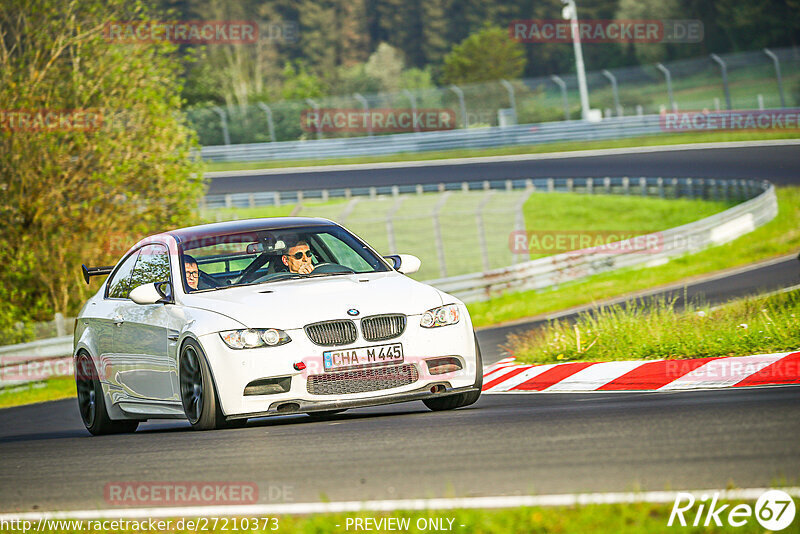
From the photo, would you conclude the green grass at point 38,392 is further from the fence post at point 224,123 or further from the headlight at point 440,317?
the fence post at point 224,123

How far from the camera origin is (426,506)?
4.85 m

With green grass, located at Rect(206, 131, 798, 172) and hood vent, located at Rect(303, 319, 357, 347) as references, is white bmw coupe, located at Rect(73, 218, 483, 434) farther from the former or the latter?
green grass, located at Rect(206, 131, 798, 172)

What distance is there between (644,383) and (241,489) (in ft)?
14.2

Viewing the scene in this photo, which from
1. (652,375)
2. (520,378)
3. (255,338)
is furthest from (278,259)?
(652,375)

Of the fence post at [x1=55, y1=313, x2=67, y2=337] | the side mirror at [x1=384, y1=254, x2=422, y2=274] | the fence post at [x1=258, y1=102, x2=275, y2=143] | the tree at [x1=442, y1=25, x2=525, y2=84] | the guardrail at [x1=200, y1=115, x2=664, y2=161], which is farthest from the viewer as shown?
the tree at [x1=442, y1=25, x2=525, y2=84]

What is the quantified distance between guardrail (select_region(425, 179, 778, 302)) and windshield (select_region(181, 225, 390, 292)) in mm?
12972

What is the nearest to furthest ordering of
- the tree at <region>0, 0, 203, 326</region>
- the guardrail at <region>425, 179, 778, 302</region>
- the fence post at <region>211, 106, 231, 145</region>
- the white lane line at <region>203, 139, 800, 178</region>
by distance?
1. the tree at <region>0, 0, 203, 326</region>
2. the guardrail at <region>425, 179, 778, 302</region>
3. the white lane line at <region>203, 139, 800, 178</region>
4. the fence post at <region>211, 106, 231, 145</region>

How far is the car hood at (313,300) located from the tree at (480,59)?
244ft

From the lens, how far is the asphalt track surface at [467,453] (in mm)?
5207

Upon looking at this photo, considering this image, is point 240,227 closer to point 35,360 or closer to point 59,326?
point 35,360

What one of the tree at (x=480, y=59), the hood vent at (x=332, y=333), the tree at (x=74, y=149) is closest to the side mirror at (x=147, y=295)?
the hood vent at (x=332, y=333)

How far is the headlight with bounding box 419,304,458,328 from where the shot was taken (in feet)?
26.5

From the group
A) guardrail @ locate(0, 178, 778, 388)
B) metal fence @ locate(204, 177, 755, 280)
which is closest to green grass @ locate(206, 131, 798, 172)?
metal fence @ locate(204, 177, 755, 280)

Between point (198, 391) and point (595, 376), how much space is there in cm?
340
